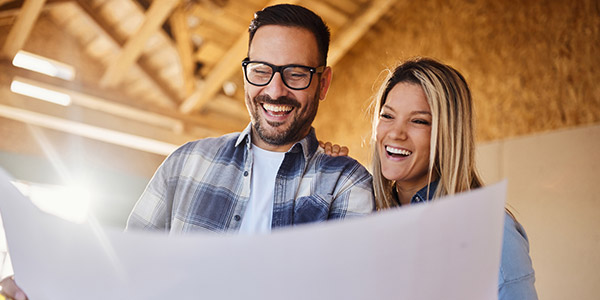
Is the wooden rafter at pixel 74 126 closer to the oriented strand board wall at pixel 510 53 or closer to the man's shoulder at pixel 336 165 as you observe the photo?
the oriented strand board wall at pixel 510 53

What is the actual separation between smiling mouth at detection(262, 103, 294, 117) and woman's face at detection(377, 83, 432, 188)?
298 mm

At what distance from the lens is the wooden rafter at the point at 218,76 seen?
4168 mm

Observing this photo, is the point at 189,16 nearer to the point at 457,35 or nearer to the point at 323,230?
the point at 457,35

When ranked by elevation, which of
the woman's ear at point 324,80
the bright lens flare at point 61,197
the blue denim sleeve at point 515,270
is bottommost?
the blue denim sleeve at point 515,270

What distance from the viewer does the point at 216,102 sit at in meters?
4.97

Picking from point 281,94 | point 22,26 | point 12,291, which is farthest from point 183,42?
point 12,291

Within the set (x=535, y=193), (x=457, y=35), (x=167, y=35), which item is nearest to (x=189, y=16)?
(x=167, y=35)

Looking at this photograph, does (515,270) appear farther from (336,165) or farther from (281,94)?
(281,94)

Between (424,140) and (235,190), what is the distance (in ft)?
1.51

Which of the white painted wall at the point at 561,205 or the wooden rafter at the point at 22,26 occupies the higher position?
the wooden rafter at the point at 22,26

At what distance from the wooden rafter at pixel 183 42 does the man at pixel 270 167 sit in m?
3.32

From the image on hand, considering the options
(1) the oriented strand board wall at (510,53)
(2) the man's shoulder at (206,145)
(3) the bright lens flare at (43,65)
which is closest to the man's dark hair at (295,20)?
(2) the man's shoulder at (206,145)

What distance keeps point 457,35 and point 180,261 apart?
398 centimetres

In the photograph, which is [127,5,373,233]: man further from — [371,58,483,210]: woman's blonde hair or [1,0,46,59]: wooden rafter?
[1,0,46,59]: wooden rafter
